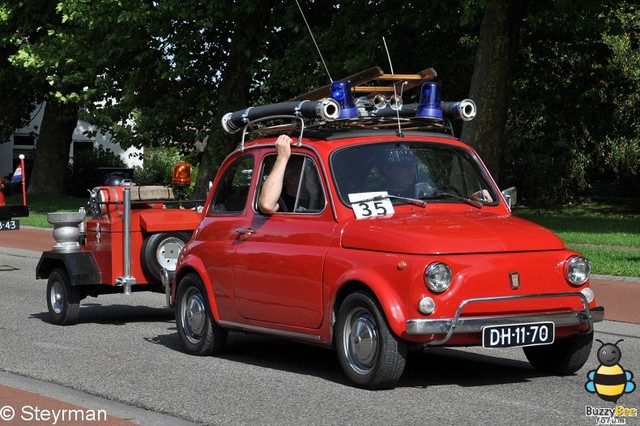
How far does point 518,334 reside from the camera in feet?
26.3

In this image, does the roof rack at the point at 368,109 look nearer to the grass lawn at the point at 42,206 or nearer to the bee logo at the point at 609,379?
the bee logo at the point at 609,379

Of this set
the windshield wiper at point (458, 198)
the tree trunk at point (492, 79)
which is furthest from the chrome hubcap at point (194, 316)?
the tree trunk at point (492, 79)

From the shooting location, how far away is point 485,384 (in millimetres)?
8617

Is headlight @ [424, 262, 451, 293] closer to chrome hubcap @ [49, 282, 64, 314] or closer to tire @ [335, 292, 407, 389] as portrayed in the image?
tire @ [335, 292, 407, 389]

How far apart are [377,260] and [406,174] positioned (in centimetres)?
115

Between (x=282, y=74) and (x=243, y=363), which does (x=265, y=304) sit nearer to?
(x=243, y=363)

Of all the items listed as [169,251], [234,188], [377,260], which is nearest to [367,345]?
[377,260]

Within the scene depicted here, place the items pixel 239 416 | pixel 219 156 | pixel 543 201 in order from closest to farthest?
pixel 239 416
pixel 219 156
pixel 543 201

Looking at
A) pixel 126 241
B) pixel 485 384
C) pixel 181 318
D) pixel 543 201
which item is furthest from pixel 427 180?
pixel 543 201

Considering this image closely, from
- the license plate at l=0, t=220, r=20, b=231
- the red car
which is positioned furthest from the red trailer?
the license plate at l=0, t=220, r=20, b=231

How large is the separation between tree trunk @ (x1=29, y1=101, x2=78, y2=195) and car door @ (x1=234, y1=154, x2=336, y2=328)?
38.3m

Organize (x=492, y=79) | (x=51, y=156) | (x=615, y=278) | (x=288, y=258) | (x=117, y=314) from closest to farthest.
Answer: (x=288, y=258)
(x=117, y=314)
(x=615, y=278)
(x=492, y=79)
(x=51, y=156)

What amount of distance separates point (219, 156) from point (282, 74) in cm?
328

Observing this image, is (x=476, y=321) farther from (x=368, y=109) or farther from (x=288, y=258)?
(x=368, y=109)
